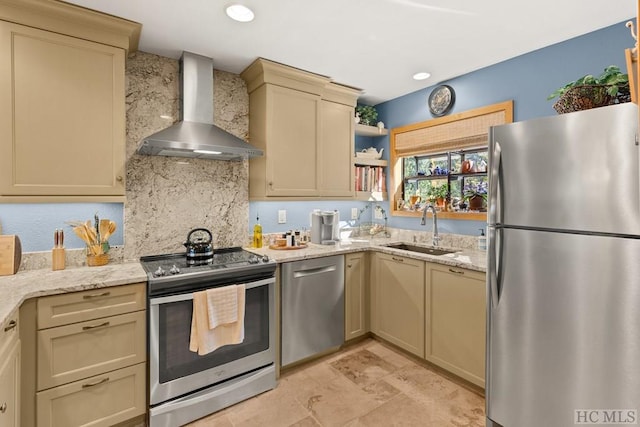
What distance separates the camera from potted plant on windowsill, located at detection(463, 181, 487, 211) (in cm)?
280

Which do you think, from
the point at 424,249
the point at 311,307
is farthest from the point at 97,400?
the point at 424,249

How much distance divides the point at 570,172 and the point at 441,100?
183cm

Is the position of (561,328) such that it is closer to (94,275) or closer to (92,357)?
(92,357)

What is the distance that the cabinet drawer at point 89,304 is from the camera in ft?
5.26

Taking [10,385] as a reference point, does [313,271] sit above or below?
above

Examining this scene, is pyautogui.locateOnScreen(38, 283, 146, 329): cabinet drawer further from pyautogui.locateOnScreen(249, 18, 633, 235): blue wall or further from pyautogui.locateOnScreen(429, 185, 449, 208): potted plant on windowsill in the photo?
pyautogui.locateOnScreen(429, 185, 449, 208): potted plant on windowsill

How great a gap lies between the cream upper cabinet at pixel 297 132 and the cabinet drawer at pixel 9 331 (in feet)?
5.50

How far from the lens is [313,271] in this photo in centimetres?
259

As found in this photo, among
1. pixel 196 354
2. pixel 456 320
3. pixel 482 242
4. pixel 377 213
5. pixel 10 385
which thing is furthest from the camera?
pixel 377 213

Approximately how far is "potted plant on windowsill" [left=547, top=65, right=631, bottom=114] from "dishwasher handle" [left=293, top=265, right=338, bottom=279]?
192cm

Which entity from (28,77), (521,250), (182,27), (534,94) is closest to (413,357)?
(521,250)

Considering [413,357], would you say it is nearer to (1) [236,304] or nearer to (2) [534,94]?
(1) [236,304]

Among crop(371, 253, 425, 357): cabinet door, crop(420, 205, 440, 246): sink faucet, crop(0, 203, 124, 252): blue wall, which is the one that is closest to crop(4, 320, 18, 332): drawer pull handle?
crop(0, 203, 124, 252): blue wall

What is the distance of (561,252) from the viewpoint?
1.51 metres
